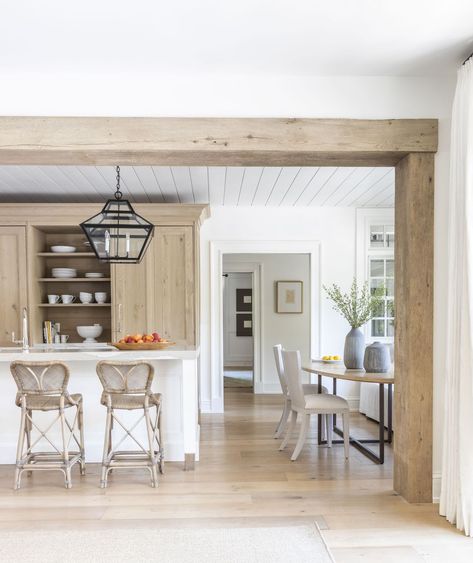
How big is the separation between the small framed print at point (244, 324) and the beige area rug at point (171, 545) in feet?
26.0

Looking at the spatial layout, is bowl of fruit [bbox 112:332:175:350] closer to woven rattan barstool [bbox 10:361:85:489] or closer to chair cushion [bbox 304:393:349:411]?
woven rattan barstool [bbox 10:361:85:489]

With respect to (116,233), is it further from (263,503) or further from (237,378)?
(237,378)

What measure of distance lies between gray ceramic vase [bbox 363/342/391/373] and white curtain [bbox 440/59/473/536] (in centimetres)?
147

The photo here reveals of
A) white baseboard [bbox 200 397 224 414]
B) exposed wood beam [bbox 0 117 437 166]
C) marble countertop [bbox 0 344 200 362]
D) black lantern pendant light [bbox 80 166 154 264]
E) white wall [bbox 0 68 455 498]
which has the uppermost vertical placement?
white wall [bbox 0 68 455 498]

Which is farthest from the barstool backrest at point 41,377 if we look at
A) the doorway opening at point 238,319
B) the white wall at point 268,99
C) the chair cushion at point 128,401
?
the doorway opening at point 238,319

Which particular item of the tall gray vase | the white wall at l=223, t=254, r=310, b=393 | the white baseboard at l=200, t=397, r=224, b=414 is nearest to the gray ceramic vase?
the tall gray vase

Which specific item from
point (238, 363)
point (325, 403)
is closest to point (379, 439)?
point (325, 403)

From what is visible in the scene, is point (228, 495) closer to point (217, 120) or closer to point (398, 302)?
point (398, 302)

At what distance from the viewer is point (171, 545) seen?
2.80m

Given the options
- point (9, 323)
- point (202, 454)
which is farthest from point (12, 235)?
point (202, 454)

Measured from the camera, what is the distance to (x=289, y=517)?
10.4 ft

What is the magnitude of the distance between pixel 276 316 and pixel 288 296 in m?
0.37

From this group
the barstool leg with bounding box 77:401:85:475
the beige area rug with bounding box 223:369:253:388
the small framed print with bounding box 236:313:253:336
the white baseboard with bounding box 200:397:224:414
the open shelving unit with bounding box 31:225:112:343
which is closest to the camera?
the barstool leg with bounding box 77:401:85:475

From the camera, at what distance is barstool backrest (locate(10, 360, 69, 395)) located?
144 inches
